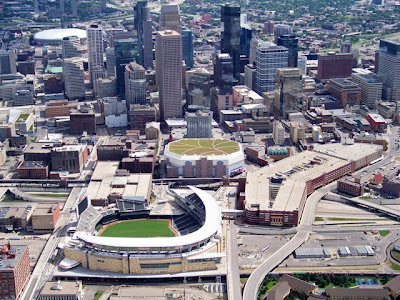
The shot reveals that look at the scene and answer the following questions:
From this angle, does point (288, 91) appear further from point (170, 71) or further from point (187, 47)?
point (187, 47)

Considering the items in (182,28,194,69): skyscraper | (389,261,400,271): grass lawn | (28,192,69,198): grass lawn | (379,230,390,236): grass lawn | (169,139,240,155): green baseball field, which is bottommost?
(389,261,400,271): grass lawn

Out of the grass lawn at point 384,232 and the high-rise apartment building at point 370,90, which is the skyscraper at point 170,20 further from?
the grass lawn at point 384,232

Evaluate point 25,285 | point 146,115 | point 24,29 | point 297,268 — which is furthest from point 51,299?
point 24,29

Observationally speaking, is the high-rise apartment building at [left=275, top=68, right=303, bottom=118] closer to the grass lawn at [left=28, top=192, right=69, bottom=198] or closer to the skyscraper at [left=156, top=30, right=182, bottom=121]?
the skyscraper at [left=156, top=30, right=182, bottom=121]

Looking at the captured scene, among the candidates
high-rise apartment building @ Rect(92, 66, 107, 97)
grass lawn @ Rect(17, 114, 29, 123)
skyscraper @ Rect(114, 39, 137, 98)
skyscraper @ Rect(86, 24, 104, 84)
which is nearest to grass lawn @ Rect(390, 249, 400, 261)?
grass lawn @ Rect(17, 114, 29, 123)

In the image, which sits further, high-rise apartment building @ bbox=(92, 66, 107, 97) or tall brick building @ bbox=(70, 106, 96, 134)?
high-rise apartment building @ bbox=(92, 66, 107, 97)

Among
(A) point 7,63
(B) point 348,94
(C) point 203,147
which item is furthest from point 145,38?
(C) point 203,147
